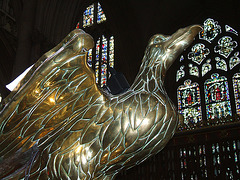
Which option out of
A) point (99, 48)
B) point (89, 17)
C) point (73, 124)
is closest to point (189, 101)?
point (99, 48)

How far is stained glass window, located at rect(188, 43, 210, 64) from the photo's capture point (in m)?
8.66

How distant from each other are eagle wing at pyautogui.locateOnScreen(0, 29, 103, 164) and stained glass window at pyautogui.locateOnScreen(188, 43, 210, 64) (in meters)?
7.31

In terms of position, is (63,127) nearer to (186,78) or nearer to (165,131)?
(165,131)

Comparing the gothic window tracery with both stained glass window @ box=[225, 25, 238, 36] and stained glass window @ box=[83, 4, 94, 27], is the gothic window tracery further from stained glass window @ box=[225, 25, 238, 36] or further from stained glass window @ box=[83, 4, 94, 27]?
stained glass window @ box=[83, 4, 94, 27]

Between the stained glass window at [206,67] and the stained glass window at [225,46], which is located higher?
the stained glass window at [225,46]

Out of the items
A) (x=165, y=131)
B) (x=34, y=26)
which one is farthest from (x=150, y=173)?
(x=34, y=26)

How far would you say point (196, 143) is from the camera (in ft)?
10.4

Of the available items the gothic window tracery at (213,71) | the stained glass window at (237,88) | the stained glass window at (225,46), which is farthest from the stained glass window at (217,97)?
the stained glass window at (225,46)

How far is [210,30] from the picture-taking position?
350 inches

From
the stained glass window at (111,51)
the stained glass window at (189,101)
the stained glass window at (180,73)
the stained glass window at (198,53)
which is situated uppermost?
the stained glass window at (111,51)

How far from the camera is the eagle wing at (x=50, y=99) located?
1542 millimetres

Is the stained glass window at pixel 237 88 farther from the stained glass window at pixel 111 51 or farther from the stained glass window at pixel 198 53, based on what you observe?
the stained glass window at pixel 111 51

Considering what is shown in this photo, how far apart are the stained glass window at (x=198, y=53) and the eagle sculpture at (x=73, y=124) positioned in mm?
7238

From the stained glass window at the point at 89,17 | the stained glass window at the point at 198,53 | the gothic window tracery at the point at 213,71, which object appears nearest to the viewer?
the gothic window tracery at the point at 213,71
